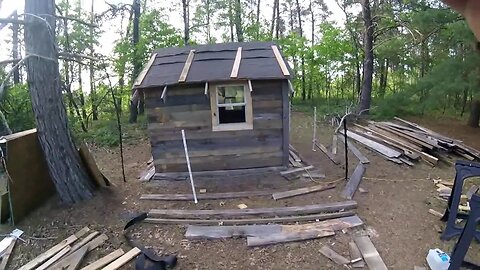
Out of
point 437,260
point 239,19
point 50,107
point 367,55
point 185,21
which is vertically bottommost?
point 437,260

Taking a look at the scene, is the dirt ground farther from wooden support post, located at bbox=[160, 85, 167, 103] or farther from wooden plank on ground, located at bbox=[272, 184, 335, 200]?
wooden support post, located at bbox=[160, 85, 167, 103]

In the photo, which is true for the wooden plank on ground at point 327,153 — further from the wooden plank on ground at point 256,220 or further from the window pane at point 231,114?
the wooden plank on ground at point 256,220

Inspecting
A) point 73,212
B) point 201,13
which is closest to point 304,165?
point 73,212

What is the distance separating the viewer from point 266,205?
7797 millimetres

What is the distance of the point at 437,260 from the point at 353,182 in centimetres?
343

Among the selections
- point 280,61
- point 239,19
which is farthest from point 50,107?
point 239,19

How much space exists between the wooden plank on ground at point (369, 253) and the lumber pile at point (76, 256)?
3814mm

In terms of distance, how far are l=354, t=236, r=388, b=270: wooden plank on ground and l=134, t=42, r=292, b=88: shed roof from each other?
13.5 ft

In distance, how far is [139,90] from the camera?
364 inches

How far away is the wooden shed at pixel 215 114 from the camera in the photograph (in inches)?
353

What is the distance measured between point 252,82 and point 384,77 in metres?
16.1

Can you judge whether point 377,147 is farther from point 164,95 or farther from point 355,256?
point 164,95

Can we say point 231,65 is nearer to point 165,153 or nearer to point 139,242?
point 165,153

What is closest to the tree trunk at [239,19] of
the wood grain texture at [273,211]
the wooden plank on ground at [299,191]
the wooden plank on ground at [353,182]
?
the wooden plank on ground at [353,182]
